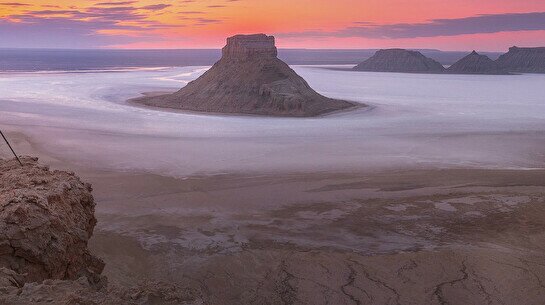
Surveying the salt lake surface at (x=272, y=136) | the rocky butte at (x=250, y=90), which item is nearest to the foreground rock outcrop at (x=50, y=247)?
the salt lake surface at (x=272, y=136)

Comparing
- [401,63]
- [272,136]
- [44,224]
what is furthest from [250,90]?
[401,63]

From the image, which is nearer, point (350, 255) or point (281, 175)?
point (350, 255)

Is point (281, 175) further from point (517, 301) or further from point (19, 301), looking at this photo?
point (19, 301)

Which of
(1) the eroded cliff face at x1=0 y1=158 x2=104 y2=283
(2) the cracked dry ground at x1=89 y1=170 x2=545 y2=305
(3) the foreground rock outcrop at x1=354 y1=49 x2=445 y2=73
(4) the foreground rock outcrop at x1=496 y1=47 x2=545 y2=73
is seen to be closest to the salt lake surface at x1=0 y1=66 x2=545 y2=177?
(2) the cracked dry ground at x1=89 y1=170 x2=545 y2=305

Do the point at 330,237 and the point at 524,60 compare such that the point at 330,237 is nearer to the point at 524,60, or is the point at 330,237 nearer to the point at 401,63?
the point at 401,63

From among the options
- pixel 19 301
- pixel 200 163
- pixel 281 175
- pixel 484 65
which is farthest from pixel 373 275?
pixel 484 65

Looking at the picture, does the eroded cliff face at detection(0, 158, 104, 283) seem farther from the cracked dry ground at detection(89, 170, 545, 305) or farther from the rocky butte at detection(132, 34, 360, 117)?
the rocky butte at detection(132, 34, 360, 117)

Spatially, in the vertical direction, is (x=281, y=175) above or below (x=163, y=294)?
below
